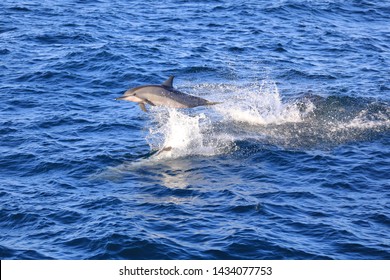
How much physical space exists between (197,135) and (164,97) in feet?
12.9

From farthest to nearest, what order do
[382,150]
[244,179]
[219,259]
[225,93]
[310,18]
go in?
[310,18], [225,93], [382,150], [244,179], [219,259]

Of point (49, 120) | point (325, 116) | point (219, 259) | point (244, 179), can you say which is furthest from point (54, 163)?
point (325, 116)

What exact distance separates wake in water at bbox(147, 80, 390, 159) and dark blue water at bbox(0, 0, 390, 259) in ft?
0.30

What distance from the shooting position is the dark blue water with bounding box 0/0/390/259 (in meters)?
23.0

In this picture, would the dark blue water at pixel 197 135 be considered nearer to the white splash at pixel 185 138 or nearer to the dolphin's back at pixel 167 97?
the white splash at pixel 185 138

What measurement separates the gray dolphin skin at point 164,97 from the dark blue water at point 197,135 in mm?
2564

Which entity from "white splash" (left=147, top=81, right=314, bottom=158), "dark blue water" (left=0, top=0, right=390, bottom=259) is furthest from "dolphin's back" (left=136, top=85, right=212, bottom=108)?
"white splash" (left=147, top=81, right=314, bottom=158)

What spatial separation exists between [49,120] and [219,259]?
14.1m

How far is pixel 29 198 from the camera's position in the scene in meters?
25.7

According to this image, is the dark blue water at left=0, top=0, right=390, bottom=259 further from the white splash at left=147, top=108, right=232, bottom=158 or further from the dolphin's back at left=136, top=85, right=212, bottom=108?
the dolphin's back at left=136, top=85, right=212, bottom=108

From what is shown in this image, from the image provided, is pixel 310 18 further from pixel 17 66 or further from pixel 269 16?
pixel 17 66

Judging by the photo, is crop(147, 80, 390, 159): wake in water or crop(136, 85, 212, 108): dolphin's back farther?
Result: crop(147, 80, 390, 159): wake in water

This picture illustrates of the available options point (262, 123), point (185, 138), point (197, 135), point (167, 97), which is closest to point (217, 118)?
point (262, 123)

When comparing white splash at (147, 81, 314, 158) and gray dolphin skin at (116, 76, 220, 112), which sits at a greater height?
gray dolphin skin at (116, 76, 220, 112)
